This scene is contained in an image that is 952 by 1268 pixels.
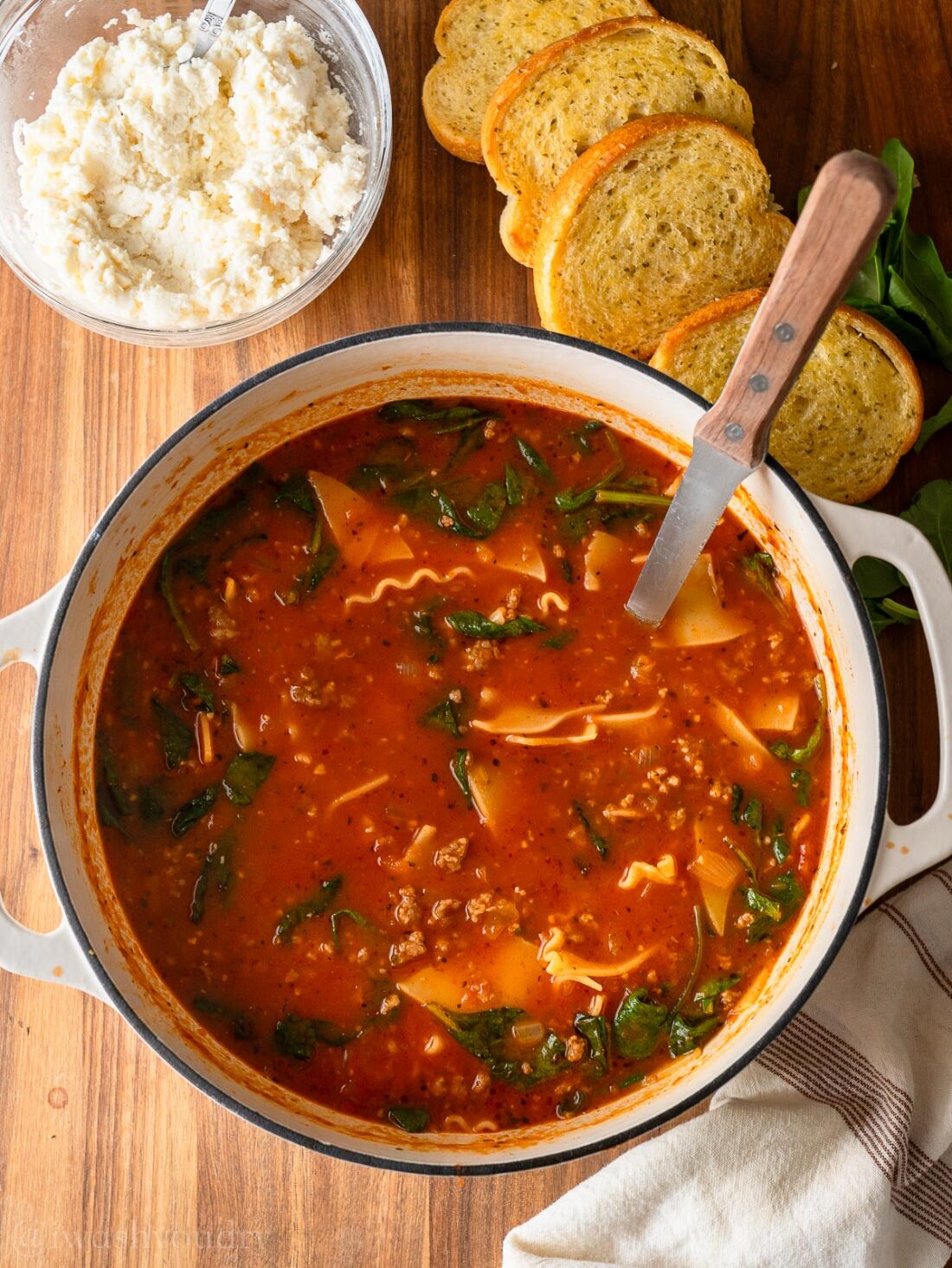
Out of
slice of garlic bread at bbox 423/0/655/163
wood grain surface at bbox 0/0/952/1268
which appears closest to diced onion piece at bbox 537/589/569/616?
wood grain surface at bbox 0/0/952/1268

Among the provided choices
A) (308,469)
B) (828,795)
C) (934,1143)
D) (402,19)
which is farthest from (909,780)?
(402,19)

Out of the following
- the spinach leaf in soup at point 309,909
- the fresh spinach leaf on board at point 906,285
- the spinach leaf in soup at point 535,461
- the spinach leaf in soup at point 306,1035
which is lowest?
the spinach leaf in soup at point 306,1035

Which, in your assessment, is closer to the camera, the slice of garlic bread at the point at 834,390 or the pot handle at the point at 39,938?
the pot handle at the point at 39,938

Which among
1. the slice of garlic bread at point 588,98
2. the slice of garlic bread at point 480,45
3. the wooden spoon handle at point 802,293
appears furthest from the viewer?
the slice of garlic bread at point 480,45

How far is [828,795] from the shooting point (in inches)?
126

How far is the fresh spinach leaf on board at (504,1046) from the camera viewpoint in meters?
3.12

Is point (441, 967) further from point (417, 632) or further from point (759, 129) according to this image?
point (759, 129)

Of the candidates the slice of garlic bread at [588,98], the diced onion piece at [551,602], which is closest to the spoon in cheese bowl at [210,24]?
the slice of garlic bread at [588,98]

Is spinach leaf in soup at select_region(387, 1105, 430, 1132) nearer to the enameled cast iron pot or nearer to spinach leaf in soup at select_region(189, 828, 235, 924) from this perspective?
the enameled cast iron pot

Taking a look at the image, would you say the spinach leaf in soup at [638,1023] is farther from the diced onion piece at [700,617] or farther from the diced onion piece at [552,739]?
the diced onion piece at [700,617]

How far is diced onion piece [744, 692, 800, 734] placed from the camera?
125 inches

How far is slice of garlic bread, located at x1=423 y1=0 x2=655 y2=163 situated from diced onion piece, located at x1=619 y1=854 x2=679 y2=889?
202 cm

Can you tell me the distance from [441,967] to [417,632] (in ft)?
2.83

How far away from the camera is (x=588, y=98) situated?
337 cm
